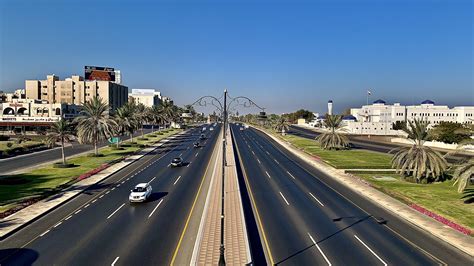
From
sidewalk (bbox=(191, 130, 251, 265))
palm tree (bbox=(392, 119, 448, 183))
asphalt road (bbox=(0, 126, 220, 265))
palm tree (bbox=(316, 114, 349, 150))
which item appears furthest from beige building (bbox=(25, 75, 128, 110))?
sidewalk (bbox=(191, 130, 251, 265))

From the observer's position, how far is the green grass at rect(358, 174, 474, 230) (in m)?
29.6

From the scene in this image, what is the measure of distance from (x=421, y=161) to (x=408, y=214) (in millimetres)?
15670

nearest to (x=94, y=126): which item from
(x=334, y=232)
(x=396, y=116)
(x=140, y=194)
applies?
(x=140, y=194)

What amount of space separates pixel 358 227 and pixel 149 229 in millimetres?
14831

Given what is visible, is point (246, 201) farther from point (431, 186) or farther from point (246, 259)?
point (431, 186)

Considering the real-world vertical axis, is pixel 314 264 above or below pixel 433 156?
below

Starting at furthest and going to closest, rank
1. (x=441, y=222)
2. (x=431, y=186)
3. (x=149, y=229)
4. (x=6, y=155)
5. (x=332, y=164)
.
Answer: (x=6, y=155)
(x=332, y=164)
(x=431, y=186)
(x=441, y=222)
(x=149, y=229)

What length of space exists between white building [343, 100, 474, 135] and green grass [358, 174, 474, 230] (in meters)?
91.8

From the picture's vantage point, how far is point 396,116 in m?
150

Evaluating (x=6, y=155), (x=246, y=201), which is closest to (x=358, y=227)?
(x=246, y=201)

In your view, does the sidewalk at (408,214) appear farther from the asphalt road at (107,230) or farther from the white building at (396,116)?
the white building at (396,116)

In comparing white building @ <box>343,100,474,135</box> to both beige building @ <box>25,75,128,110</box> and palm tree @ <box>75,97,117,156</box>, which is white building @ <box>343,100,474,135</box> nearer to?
palm tree @ <box>75,97,117,156</box>

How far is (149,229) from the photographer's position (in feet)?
81.9

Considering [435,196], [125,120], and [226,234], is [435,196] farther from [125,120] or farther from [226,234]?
[125,120]
